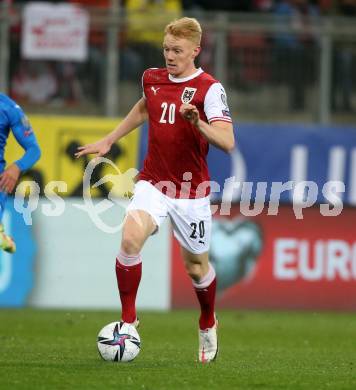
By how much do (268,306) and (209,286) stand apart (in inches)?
275

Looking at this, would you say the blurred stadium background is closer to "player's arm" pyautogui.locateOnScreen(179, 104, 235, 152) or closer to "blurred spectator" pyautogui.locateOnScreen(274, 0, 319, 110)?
"blurred spectator" pyautogui.locateOnScreen(274, 0, 319, 110)

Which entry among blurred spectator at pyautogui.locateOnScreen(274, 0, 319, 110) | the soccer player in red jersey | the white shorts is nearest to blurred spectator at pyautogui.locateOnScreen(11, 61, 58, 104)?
blurred spectator at pyautogui.locateOnScreen(274, 0, 319, 110)

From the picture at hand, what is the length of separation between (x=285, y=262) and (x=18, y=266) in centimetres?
372

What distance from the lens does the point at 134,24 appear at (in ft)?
→ 52.0

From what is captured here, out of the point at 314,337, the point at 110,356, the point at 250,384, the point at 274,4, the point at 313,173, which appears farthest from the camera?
the point at 274,4

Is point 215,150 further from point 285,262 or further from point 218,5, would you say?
point 218,5

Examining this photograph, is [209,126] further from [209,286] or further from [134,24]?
[134,24]

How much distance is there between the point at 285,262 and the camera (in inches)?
642

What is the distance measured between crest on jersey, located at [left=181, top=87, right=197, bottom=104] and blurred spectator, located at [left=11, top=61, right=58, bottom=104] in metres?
6.51

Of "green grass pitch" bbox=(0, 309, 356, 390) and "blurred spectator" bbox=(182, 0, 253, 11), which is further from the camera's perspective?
"blurred spectator" bbox=(182, 0, 253, 11)

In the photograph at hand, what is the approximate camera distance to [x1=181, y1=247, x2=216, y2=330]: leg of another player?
9.44 meters

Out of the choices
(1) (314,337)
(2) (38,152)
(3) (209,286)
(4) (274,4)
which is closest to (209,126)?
(3) (209,286)

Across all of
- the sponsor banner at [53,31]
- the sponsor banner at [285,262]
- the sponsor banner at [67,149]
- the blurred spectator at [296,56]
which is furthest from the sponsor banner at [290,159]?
the sponsor banner at [53,31]

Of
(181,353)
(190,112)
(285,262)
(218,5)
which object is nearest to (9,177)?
(181,353)
